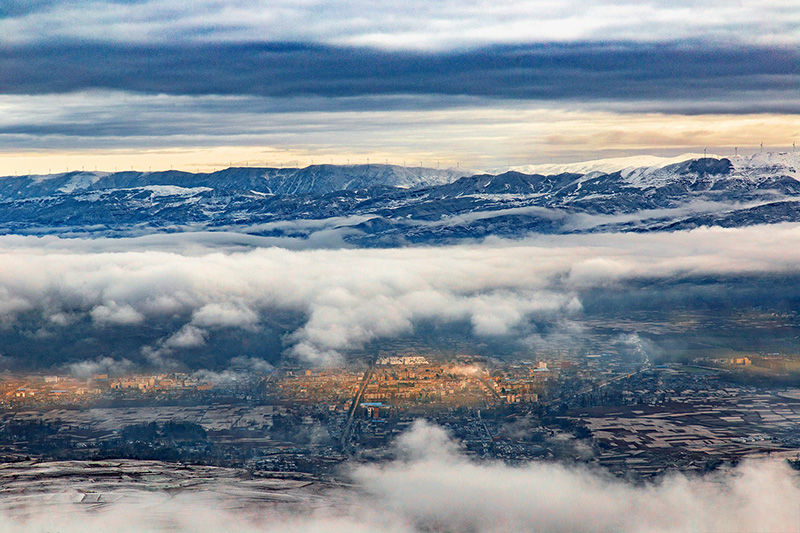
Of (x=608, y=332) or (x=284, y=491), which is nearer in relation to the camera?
(x=284, y=491)

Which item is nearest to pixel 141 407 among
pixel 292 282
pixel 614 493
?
pixel 614 493

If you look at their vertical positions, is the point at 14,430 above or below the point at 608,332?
above

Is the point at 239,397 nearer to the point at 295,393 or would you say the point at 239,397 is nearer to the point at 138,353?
→ the point at 295,393

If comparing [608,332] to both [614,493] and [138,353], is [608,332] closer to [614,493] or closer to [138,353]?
[138,353]

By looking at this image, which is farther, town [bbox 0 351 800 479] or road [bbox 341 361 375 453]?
road [bbox 341 361 375 453]

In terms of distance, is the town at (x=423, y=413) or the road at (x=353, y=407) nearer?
the town at (x=423, y=413)

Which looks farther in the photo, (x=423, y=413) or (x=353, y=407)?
(x=353, y=407)

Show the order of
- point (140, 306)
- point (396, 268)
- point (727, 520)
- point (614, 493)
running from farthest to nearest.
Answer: point (396, 268), point (140, 306), point (614, 493), point (727, 520)

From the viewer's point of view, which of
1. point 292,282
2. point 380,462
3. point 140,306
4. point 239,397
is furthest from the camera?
point 292,282

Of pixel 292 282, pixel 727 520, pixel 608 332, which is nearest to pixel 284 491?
pixel 727 520
